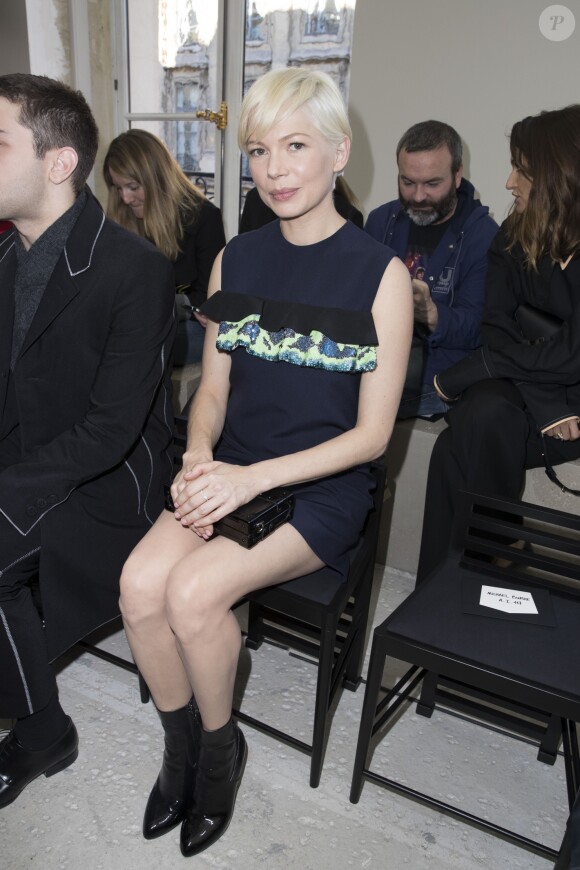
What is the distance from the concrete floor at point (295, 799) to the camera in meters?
1.34

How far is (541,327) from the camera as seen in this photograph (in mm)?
2023

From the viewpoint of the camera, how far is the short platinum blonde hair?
1.31m

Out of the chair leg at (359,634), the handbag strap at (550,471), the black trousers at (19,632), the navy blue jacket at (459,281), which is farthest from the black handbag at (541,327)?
the black trousers at (19,632)

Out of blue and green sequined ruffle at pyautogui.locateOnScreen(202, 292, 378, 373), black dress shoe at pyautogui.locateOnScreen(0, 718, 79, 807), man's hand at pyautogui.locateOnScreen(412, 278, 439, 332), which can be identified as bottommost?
black dress shoe at pyautogui.locateOnScreen(0, 718, 79, 807)

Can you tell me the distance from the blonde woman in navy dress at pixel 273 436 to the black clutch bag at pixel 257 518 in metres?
0.02

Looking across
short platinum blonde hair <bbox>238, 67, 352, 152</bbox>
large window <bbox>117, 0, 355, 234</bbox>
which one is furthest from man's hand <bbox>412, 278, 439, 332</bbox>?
large window <bbox>117, 0, 355, 234</bbox>

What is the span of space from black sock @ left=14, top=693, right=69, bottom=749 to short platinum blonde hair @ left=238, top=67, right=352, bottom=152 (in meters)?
1.28

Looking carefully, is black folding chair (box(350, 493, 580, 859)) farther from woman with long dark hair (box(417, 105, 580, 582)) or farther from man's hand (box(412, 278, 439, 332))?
man's hand (box(412, 278, 439, 332))

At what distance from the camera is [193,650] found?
127 centimetres

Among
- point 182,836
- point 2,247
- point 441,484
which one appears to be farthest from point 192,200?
point 182,836

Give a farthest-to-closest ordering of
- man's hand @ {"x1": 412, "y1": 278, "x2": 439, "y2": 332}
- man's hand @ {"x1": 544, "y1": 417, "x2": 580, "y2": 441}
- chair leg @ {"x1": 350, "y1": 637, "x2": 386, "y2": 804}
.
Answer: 1. man's hand @ {"x1": 412, "y1": 278, "x2": 439, "y2": 332}
2. man's hand @ {"x1": 544, "y1": 417, "x2": 580, "y2": 441}
3. chair leg @ {"x1": 350, "y1": 637, "x2": 386, "y2": 804}

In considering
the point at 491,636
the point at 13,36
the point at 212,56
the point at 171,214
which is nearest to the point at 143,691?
the point at 491,636

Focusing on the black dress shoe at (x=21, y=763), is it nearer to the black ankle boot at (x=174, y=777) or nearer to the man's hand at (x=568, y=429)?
the black ankle boot at (x=174, y=777)

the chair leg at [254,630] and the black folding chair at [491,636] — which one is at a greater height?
the black folding chair at [491,636]
